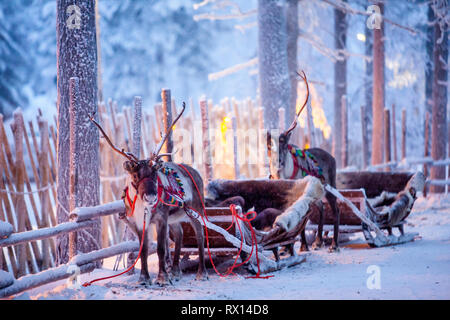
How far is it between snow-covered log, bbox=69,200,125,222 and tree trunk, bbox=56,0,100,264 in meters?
0.49

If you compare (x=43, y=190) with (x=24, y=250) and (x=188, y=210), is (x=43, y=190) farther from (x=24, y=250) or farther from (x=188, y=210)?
(x=188, y=210)

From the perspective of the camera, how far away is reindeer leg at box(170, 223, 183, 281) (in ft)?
20.2

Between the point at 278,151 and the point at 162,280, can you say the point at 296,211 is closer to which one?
the point at 278,151

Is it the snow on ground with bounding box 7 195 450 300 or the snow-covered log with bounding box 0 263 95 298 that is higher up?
the snow-covered log with bounding box 0 263 95 298

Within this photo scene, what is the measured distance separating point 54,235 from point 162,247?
104 centimetres

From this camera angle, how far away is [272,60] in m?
12.3

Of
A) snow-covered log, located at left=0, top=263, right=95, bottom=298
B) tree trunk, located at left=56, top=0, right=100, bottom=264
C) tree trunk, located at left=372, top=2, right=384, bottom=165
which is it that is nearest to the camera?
snow-covered log, located at left=0, top=263, right=95, bottom=298

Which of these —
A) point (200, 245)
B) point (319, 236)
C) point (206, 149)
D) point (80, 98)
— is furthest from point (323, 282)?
point (206, 149)

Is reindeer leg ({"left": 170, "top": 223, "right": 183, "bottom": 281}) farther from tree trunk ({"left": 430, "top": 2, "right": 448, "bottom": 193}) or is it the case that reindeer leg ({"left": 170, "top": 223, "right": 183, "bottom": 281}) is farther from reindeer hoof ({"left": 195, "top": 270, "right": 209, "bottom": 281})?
tree trunk ({"left": 430, "top": 2, "right": 448, "bottom": 193})

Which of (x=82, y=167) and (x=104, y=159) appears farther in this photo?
(x=104, y=159)

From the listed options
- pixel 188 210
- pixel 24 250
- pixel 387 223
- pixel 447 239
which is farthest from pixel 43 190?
pixel 447 239

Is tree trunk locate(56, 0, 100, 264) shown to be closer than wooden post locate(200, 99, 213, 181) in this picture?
Yes

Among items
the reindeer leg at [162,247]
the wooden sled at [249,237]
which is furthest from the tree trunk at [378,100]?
the reindeer leg at [162,247]

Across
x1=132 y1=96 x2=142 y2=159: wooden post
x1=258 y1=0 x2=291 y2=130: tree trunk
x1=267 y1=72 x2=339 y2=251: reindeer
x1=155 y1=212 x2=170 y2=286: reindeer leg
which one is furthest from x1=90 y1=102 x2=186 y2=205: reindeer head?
x1=258 y1=0 x2=291 y2=130: tree trunk
